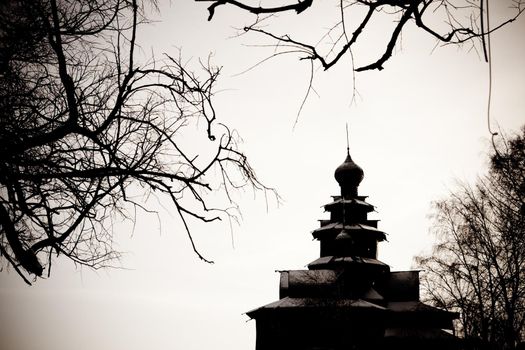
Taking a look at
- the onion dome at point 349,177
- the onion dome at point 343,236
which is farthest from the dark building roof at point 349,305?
the onion dome at point 349,177

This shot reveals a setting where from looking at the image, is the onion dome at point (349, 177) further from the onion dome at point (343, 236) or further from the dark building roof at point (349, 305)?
the onion dome at point (343, 236)

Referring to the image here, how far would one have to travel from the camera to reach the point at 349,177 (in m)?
28.7

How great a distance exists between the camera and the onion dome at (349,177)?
93.9 feet

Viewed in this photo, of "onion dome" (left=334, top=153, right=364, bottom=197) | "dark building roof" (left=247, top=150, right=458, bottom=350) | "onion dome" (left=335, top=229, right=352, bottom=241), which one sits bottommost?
"dark building roof" (left=247, top=150, right=458, bottom=350)

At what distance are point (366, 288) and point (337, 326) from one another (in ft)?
14.8

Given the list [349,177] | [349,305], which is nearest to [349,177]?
[349,177]

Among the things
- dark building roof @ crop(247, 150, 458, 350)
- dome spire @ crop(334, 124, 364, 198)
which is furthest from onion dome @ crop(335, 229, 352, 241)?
dome spire @ crop(334, 124, 364, 198)

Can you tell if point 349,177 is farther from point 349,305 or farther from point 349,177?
point 349,305

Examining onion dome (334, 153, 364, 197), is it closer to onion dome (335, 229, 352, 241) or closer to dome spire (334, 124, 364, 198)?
dome spire (334, 124, 364, 198)

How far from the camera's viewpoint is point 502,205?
15055 millimetres

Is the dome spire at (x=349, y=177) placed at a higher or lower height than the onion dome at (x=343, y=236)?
higher

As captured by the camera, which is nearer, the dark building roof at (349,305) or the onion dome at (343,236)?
the dark building roof at (349,305)

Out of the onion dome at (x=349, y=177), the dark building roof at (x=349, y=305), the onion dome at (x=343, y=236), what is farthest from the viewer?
the onion dome at (x=349, y=177)

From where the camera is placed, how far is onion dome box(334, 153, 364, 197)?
28.6m
